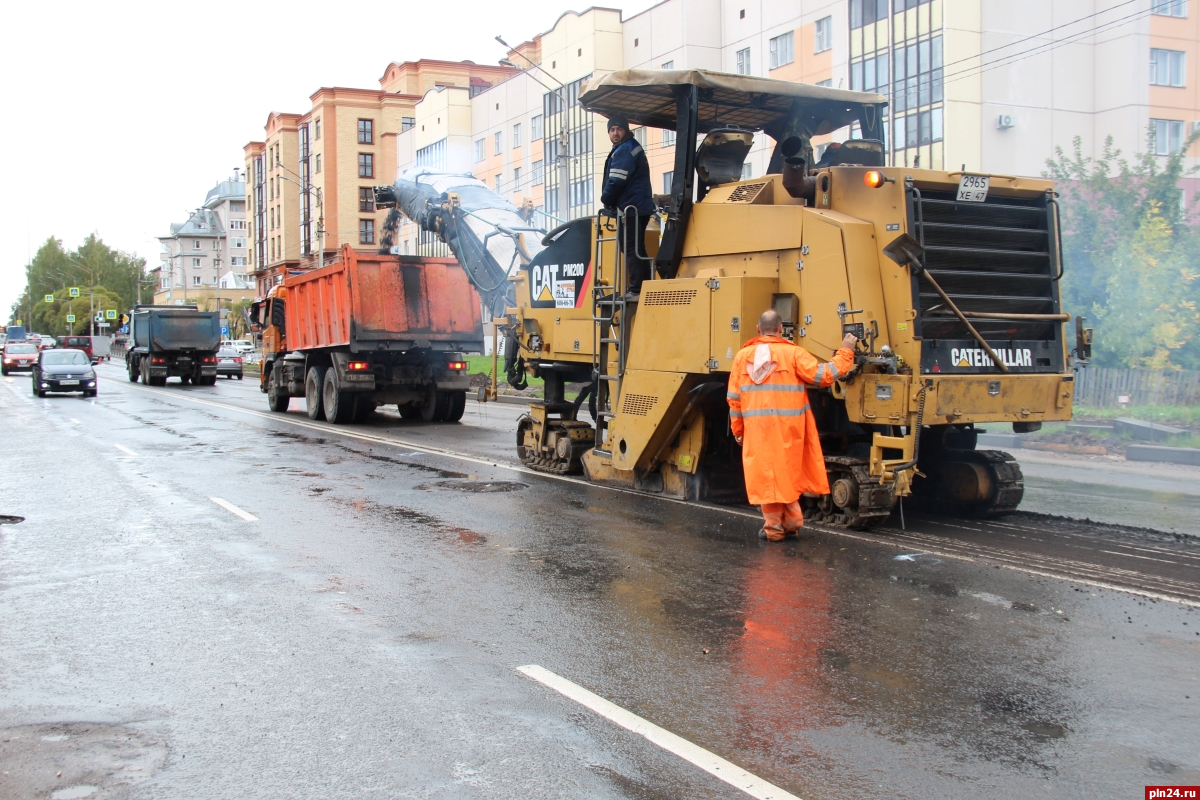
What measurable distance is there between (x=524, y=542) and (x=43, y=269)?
151359mm

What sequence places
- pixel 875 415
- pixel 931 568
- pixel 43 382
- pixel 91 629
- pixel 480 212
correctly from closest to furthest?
1. pixel 91 629
2. pixel 931 568
3. pixel 875 415
4. pixel 480 212
5. pixel 43 382

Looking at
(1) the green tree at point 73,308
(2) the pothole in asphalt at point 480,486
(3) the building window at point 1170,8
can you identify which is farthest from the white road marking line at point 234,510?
(1) the green tree at point 73,308

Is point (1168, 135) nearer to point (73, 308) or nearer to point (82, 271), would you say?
point (73, 308)

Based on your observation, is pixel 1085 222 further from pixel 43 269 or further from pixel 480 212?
pixel 43 269

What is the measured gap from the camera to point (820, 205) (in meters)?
8.25

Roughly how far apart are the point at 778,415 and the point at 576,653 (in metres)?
3.13

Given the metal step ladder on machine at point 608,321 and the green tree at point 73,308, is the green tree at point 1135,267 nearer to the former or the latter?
the metal step ladder on machine at point 608,321

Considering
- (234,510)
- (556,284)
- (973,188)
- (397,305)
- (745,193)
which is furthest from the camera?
(397,305)

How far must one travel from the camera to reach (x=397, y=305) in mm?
19438

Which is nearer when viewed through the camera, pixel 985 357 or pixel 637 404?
pixel 985 357

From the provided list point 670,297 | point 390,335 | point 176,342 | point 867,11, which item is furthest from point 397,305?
point 867,11

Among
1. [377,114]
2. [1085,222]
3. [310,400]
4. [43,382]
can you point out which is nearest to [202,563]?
[310,400]

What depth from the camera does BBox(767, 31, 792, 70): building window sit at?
3916 centimetres

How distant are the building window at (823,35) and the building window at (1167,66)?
34.1ft
